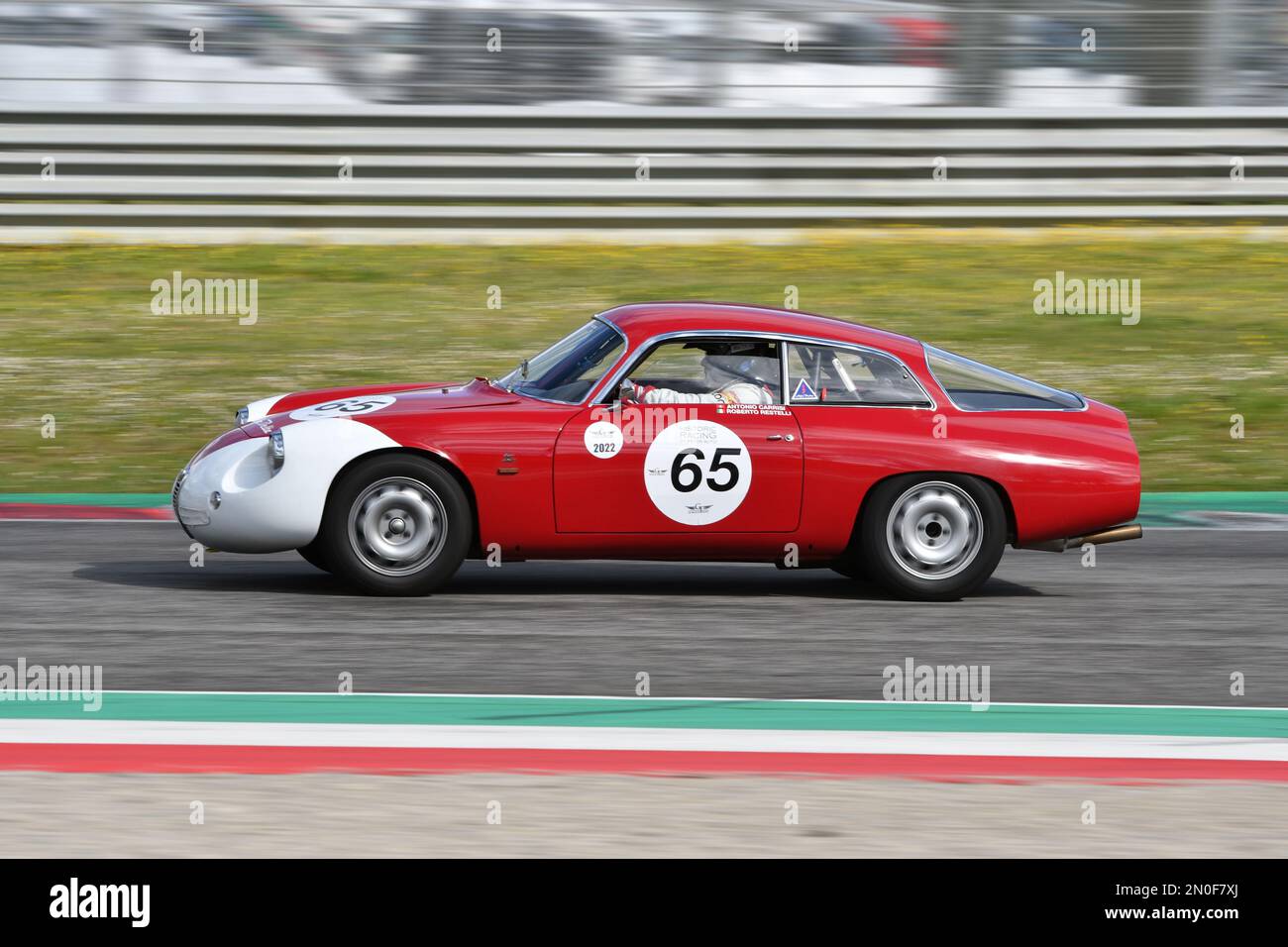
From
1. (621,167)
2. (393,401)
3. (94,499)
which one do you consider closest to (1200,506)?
(393,401)

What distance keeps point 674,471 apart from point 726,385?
20.2 inches

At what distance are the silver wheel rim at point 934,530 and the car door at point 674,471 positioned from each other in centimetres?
51

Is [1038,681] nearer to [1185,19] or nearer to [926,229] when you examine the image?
[926,229]

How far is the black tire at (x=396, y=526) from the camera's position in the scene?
290 inches

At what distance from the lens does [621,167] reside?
48.0 ft

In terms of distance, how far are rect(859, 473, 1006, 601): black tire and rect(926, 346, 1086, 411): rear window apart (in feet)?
1.48

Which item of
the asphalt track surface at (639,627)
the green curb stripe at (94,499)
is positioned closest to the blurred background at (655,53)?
the green curb stripe at (94,499)

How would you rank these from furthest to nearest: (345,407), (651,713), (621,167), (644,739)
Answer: (621,167) → (345,407) → (651,713) → (644,739)

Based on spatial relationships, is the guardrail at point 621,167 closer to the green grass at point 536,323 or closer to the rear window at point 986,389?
the green grass at point 536,323

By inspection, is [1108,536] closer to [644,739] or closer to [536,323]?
[644,739]

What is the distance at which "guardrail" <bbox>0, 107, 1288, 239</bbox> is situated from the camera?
14336mm

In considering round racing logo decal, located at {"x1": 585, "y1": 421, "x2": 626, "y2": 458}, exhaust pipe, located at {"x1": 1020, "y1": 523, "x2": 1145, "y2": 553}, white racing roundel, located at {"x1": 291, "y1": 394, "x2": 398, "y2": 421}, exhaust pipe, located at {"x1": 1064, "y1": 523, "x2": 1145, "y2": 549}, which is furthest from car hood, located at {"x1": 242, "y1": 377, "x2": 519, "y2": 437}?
exhaust pipe, located at {"x1": 1064, "y1": 523, "x2": 1145, "y2": 549}

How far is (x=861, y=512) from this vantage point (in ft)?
25.1

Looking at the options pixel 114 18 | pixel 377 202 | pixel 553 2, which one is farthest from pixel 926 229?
pixel 114 18
